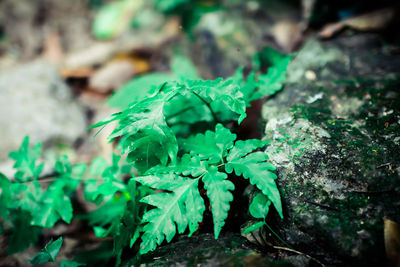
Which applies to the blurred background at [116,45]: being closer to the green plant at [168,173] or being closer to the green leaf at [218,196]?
the green plant at [168,173]

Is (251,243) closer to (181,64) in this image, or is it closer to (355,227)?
(355,227)

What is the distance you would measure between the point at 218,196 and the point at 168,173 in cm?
37

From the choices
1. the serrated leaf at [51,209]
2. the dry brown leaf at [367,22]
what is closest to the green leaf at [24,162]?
the serrated leaf at [51,209]

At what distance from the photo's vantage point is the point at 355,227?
1245mm

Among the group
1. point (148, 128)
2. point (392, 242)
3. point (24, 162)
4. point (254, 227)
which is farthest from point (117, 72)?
point (392, 242)

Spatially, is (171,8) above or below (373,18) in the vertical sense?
above

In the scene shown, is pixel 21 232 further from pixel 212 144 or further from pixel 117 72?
pixel 117 72

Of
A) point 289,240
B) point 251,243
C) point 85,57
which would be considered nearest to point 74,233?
point 251,243

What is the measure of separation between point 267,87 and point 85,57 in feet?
11.4

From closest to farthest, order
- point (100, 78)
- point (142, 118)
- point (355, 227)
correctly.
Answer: point (355, 227), point (142, 118), point (100, 78)

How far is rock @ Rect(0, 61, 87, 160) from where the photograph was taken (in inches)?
117

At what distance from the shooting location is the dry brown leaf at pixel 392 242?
1.11 m

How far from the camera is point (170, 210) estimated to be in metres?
1.36

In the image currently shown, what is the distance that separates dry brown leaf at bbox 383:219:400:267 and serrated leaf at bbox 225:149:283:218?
533mm
